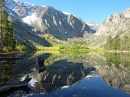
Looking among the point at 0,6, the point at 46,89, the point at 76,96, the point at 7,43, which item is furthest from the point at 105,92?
the point at 7,43

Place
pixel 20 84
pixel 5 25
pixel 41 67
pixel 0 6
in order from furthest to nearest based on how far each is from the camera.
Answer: pixel 5 25, pixel 0 6, pixel 41 67, pixel 20 84

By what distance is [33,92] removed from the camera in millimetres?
26062

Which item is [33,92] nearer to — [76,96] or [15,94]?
[15,94]

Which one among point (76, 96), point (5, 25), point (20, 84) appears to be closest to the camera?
point (76, 96)

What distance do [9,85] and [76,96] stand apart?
7.52 m

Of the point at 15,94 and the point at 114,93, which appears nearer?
the point at 15,94

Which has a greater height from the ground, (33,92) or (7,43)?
(7,43)

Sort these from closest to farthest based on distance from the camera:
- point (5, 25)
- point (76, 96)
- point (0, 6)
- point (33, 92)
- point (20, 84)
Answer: point (76, 96) < point (33, 92) < point (20, 84) < point (0, 6) < point (5, 25)

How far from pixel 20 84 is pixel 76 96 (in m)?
7.33

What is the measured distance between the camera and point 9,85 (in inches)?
1016

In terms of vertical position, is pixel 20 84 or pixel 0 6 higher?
pixel 0 6

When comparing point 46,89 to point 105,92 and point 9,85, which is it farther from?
point 105,92

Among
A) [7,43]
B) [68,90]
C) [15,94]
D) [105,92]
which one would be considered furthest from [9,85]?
[7,43]

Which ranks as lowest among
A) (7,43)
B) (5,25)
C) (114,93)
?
(114,93)
